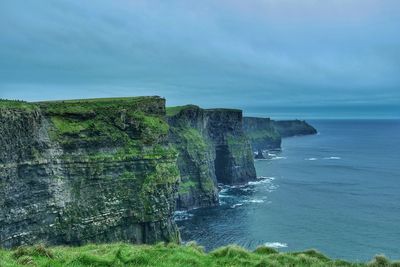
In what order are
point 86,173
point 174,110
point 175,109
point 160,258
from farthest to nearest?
1. point 175,109
2. point 174,110
3. point 86,173
4. point 160,258

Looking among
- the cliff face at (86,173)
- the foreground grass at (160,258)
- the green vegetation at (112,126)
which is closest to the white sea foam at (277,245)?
the cliff face at (86,173)

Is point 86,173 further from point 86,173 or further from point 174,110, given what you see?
point 174,110

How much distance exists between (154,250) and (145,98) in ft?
177

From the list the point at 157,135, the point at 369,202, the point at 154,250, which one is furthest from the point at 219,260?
the point at 369,202

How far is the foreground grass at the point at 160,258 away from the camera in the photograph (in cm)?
1909

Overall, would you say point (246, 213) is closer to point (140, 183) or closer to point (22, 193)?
point (140, 183)

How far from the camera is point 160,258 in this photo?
20.6 meters

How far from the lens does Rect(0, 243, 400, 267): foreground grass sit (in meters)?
19.1

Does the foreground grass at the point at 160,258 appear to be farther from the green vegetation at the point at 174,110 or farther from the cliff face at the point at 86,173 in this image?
the green vegetation at the point at 174,110

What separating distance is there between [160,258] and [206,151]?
319ft

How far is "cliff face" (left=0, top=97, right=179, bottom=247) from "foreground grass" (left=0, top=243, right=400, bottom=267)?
106 ft

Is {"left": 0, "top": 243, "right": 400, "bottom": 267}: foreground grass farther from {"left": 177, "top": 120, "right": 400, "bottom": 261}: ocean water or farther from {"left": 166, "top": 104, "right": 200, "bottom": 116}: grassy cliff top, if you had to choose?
{"left": 166, "top": 104, "right": 200, "bottom": 116}: grassy cliff top

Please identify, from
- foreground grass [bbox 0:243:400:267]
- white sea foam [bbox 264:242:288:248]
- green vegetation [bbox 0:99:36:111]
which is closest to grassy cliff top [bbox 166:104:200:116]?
white sea foam [bbox 264:242:288:248]

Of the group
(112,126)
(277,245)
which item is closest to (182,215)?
(277,245)
